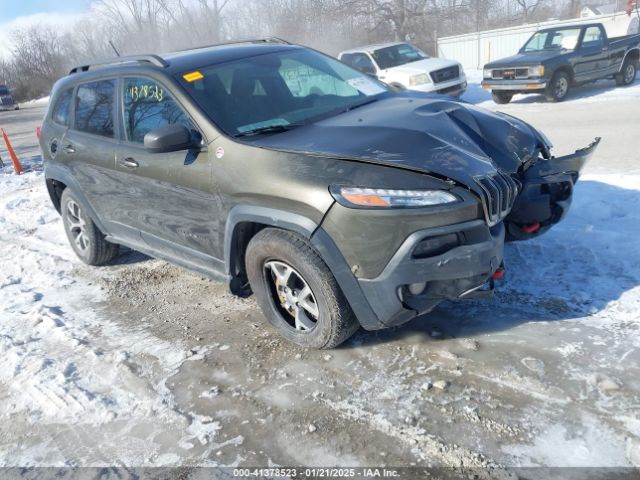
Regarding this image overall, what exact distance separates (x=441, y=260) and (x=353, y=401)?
944 mm

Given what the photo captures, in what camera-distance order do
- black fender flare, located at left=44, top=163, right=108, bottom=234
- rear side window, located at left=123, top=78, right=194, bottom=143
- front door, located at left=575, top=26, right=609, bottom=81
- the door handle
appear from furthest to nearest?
front door, located at left=575, top=26, right=609, bottom=81
black fender flare, located at left=44, top=163, right=108, bottom=234
the door handle
rear side window, located at left=123, top=78, right=194, bottom=143

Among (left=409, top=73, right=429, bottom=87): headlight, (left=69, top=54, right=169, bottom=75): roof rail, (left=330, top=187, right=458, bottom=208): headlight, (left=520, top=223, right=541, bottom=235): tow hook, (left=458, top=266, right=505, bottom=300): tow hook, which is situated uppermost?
(left=69, top=54, right=169, bottom=75): roof rail

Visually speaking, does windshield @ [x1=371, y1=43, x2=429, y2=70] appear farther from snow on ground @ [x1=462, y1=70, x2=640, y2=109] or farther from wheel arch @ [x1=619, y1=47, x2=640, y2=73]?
wheel arch @ [x1=619, y1=47, x2=640, y2=73]

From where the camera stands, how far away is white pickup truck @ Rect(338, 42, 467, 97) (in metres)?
13.4

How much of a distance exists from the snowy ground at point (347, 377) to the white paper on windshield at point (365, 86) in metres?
1.76

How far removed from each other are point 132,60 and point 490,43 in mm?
23603

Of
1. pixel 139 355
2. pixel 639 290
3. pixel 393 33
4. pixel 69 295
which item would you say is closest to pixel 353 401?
pixel 139 355

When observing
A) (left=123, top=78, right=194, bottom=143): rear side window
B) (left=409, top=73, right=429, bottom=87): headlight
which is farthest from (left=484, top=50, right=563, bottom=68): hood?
(left=123, top=78, right=194, bottom=143): rear side window

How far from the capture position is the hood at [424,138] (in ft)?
10.5

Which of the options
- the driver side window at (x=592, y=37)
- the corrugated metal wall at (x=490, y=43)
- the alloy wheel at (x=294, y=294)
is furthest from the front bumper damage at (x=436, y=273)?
the corrugated metal wall at (x=490, y=43)

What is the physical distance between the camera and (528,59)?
13.1 m

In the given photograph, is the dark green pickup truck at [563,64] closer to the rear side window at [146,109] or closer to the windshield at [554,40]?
the windshield at [554,40]

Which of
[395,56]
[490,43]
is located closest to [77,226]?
[395,56]

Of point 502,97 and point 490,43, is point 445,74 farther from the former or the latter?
point 490,43
